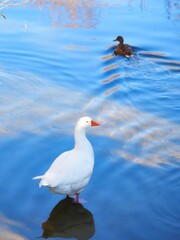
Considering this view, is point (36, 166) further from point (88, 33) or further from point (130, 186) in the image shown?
point (88, 33)

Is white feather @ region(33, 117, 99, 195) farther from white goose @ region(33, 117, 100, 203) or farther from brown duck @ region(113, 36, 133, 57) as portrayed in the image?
brown duck @ region(113, 36, 133, 57)

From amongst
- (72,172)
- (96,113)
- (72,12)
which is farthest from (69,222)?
(72,12)

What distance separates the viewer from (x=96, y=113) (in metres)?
9.15

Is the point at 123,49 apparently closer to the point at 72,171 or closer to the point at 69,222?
the point at 72,171

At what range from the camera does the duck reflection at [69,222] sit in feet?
20.1

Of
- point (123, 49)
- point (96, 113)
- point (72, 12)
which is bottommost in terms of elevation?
point (96, 113)

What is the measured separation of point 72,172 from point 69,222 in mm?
601

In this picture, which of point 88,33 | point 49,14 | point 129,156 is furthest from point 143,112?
point 49,14

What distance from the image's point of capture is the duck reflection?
241 inches

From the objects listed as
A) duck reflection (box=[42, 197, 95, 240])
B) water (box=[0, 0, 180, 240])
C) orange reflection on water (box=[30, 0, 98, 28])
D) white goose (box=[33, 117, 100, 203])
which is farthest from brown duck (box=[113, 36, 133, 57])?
duck reflection (box=[42, 197, 95, 240])

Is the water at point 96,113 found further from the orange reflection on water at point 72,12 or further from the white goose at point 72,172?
the white goose at point 72,172

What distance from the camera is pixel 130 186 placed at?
698 cm

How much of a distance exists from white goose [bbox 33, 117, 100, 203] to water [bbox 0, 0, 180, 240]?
29 centimetres

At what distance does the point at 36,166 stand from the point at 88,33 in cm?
677
